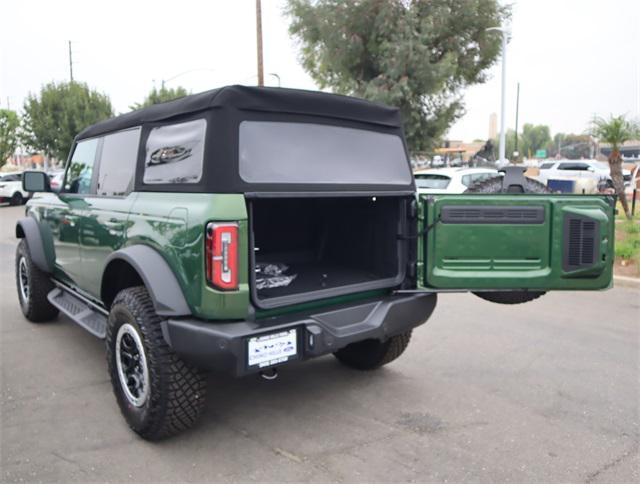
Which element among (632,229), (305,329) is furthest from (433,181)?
(305,329)

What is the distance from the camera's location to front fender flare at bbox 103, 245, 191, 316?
2994 millimetres

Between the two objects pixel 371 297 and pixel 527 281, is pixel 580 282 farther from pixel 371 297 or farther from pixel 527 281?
pixel 371 297

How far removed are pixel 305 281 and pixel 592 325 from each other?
341cm

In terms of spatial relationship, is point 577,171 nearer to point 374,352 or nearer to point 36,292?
point 374,352

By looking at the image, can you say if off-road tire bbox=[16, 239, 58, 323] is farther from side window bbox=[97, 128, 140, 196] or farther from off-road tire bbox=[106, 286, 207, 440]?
off-road tire bbox=[106, 286, 207, 440]

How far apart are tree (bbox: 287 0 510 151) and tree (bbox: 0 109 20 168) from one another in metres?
25.9

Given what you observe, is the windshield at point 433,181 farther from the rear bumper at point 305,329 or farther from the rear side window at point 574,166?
the rear side window at point 574,166

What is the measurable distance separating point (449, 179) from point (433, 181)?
1.10 ft

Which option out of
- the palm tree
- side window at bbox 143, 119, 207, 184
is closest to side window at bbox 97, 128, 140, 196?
side window at bbox 143, 119, 207, 184

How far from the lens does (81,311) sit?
4492 millimetres

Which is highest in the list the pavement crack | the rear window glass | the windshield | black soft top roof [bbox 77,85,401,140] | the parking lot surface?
black soft top roof [bbox 77,85,401,140]

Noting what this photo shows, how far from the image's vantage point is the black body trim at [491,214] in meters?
3.61

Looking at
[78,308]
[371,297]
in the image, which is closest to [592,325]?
[371,297]

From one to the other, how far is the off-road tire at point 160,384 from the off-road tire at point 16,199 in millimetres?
23353
